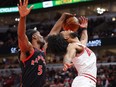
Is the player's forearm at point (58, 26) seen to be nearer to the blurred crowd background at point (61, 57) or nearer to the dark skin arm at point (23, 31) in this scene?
the dark skin arm at point (23, 31)

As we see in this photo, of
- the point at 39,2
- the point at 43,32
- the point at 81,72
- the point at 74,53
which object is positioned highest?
the point at 74,53

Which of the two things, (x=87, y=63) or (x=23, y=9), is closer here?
(x=23, y=9)

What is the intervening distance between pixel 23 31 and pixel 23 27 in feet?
0.17

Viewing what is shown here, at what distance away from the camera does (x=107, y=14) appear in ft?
85.1

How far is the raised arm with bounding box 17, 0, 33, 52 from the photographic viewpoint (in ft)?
13.8

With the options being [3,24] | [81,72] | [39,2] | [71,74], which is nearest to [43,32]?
[39,2]

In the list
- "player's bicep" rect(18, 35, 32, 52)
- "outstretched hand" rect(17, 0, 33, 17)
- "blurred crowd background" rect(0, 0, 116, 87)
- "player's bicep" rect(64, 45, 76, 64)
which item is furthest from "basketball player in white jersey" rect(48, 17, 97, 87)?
"blurred crowd background" rect(0, 0, 116, 87)

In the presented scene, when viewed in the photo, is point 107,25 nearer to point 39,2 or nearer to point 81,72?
point 39,2

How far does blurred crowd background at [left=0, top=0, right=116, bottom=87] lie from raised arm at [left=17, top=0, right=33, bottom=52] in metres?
11.4

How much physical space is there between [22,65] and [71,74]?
12529 millimetres

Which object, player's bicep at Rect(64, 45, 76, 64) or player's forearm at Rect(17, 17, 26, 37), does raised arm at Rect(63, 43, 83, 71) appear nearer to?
player's bicep at Rect(64, 45, 76, 64)

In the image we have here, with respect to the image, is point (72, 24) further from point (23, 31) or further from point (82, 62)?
point (23, 31)

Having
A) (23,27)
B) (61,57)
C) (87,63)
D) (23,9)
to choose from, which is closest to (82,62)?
(87,63)

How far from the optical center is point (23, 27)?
14.0 ft
